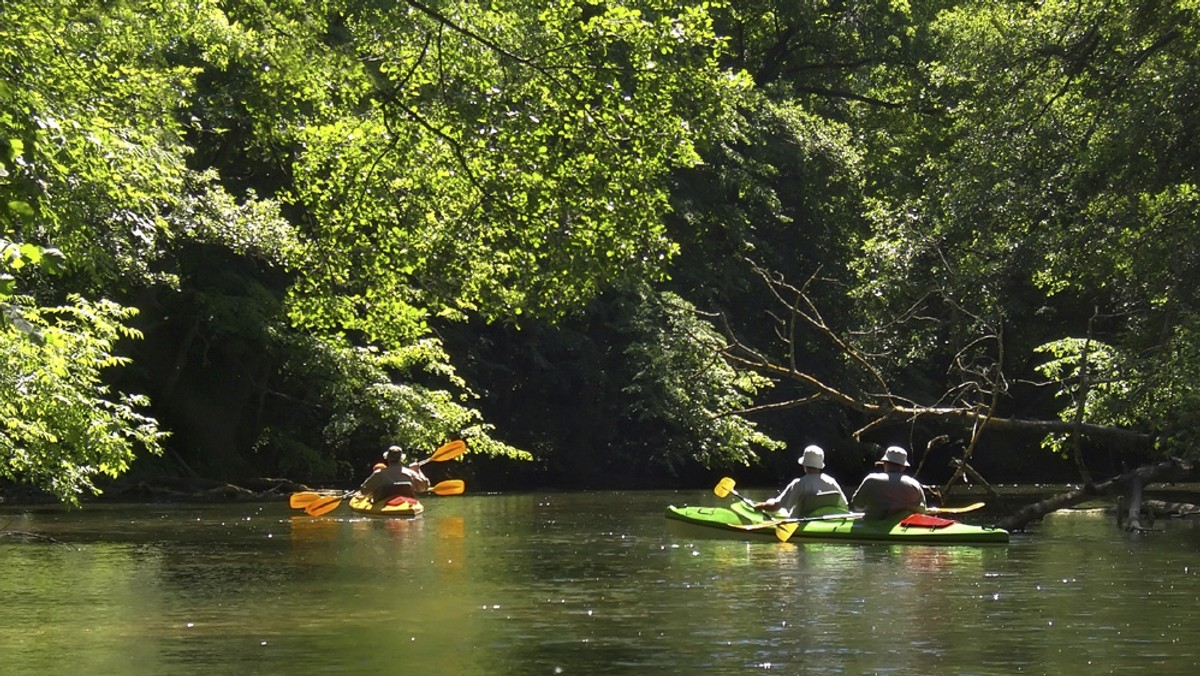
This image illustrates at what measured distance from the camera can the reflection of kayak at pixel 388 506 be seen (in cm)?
2408

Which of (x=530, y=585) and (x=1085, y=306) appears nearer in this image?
(x=530, y=585)

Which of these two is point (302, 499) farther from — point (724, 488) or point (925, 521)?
point (925, 521)

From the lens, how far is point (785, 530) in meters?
19.0

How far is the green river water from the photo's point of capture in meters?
9.98

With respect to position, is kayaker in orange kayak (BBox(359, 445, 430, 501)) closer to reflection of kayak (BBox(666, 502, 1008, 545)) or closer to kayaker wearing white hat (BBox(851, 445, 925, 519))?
reflection of kayak (BBox(666, 502, 1008, 545))

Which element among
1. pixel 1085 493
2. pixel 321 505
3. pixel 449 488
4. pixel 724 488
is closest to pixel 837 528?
pixel 1085 493

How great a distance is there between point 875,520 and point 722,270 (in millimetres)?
18029

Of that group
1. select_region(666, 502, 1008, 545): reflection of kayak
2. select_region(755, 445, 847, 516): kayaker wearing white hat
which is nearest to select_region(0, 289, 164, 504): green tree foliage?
select_region(666, 502, 1008, 545): reflection of kayak

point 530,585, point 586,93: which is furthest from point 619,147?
point 530,585

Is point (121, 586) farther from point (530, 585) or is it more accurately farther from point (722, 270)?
point (722, 270)

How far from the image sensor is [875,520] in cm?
1875

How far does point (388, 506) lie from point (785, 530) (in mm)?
7174

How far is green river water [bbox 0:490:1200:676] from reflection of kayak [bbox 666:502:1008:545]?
0.54 ft

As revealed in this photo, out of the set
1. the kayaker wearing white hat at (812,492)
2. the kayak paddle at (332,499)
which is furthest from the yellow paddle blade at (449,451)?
the kayaker wearing white hat at (812,492)
